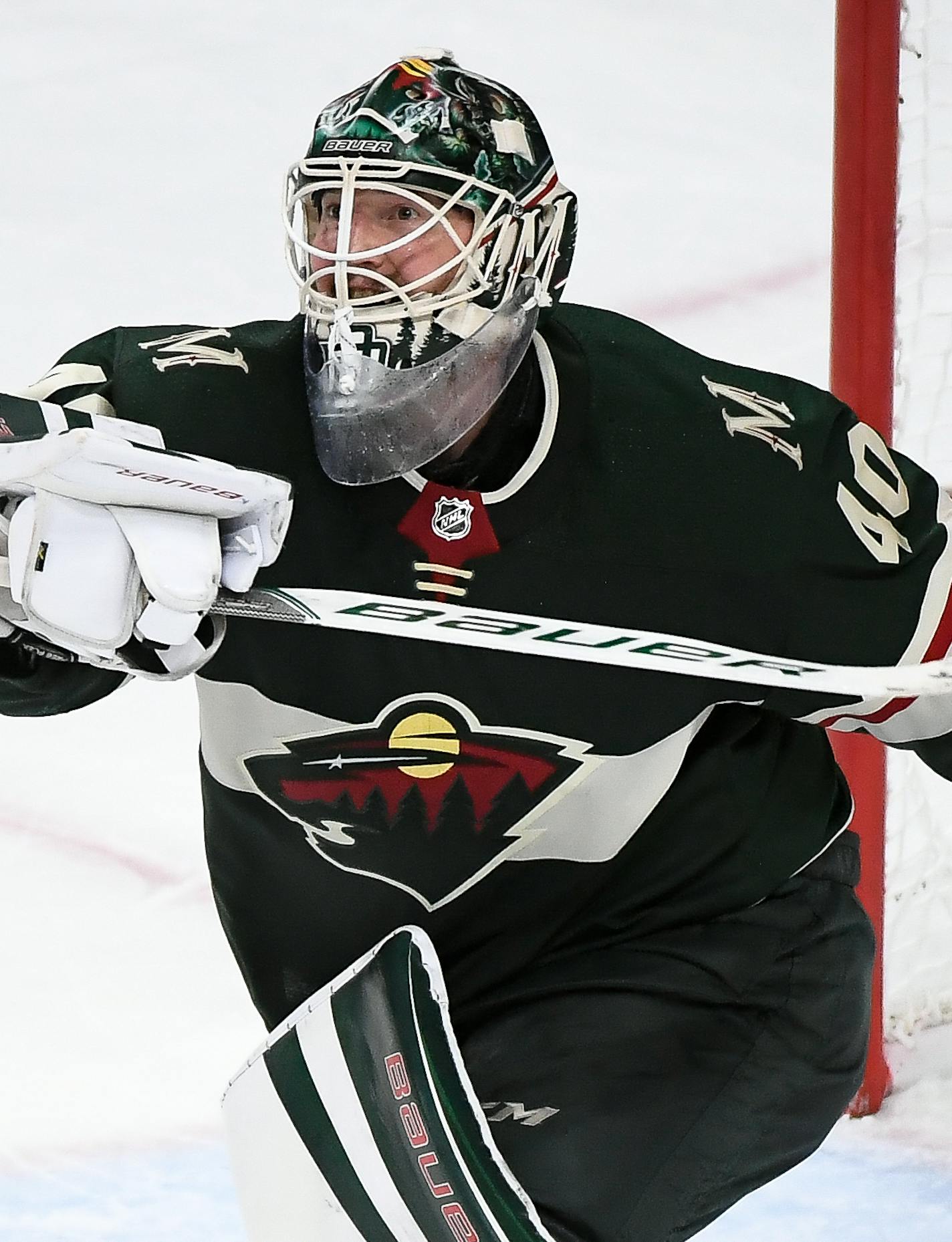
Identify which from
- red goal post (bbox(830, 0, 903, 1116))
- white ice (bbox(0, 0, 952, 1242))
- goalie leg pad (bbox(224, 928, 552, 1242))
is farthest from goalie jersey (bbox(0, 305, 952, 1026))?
white ice (bbox(0, 0, 952, 1242))

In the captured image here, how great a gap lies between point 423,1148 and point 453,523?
55 cm

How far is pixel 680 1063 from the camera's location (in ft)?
6.15

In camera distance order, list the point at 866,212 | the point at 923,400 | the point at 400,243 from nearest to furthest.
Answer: the point at 400,243
the point at 866,212
the point at 923,400

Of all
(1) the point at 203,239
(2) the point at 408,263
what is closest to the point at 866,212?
(2) the point at 408,263

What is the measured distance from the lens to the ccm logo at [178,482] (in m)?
1.44

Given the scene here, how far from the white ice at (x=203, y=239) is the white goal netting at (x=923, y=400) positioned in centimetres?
11

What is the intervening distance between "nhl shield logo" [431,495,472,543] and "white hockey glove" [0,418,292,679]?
9.7 inches

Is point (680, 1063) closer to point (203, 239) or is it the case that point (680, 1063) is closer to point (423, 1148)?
point (423, 1148)

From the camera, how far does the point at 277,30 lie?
3.68 metres

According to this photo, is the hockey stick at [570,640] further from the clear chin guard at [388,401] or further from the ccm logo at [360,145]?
the ccm logo at [360,145]

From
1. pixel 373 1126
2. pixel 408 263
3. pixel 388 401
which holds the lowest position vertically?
pixel 373 1126

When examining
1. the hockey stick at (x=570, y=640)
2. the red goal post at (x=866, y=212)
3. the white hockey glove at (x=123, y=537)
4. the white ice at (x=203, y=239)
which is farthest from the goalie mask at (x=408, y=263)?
the white ice at (x=203, y=239)

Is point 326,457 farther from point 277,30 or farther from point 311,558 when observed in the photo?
point 277,30

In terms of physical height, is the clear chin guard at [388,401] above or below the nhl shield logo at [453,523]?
above
